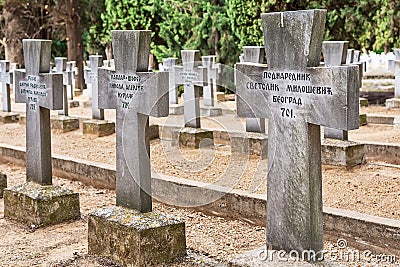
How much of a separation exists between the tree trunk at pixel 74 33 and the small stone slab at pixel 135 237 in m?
17.6

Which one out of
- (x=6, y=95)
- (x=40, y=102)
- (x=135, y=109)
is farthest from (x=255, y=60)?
(x=6, y=95)

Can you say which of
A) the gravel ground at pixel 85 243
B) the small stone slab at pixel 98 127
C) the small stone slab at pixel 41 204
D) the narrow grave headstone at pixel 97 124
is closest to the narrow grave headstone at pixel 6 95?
the narrow grave headstone at pixel 97 124

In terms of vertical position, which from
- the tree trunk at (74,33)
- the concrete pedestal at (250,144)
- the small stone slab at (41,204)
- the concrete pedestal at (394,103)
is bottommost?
the small stone slab at (41,204)

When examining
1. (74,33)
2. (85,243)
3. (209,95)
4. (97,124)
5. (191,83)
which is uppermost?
(74,33)

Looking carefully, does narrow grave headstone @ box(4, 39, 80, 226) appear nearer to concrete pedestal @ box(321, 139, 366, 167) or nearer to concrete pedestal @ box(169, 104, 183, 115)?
concrete pedestal @ box(321, 139, 366, 167)

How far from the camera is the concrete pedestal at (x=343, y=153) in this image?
838 centimetres

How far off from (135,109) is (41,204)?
1811 mm

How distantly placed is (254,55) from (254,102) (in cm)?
527

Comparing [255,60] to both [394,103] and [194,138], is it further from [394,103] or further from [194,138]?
[394,103]

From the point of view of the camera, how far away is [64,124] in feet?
43.9

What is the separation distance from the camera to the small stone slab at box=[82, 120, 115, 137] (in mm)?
12344

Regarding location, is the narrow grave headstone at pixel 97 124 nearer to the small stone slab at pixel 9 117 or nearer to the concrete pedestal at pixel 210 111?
the concrete pedestal at pixel 210 111

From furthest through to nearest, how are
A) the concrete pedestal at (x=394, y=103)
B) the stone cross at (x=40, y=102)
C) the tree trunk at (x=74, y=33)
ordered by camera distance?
the tree trunk at (x=74, y=33)
the concrete pedestal at (x=394, y=103)
the stone cross at (x=40, y=102)

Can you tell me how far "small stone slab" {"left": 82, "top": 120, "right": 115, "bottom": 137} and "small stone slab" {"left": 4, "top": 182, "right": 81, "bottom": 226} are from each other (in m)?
5.36
